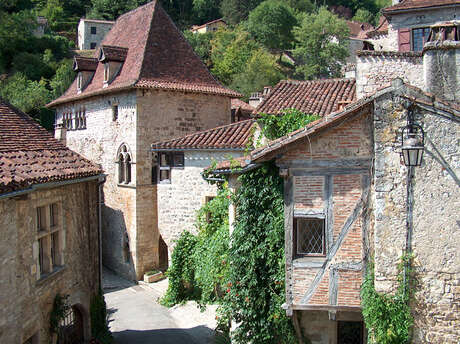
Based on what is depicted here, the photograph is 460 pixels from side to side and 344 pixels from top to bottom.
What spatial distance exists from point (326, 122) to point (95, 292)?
865 cm

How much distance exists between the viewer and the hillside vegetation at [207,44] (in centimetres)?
4375

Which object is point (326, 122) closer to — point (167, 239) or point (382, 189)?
point (382, 189)

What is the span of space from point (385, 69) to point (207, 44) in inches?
2056

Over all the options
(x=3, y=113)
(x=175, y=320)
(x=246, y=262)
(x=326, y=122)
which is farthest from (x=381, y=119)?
(x=175, y=320)

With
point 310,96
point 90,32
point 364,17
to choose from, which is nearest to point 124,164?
point 310,96

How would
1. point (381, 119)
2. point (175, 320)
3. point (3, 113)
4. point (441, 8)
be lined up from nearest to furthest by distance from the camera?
point (381, 119) < point (3, 113) < point (175, 320) < point (441, 8)

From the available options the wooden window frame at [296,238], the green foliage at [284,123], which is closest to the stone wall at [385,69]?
the green foliage at [284,123]

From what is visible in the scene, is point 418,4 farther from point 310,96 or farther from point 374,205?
point 374,205

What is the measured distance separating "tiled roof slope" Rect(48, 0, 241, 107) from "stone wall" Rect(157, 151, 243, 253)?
166 inches

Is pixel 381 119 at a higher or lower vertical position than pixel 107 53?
lower

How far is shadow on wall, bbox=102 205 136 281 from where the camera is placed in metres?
21.6

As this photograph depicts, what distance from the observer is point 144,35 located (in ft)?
73.7

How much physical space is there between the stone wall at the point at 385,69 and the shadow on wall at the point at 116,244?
13940 millimetres

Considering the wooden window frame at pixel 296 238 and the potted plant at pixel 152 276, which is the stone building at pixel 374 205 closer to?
the wooden window frame at pixel 296 238
